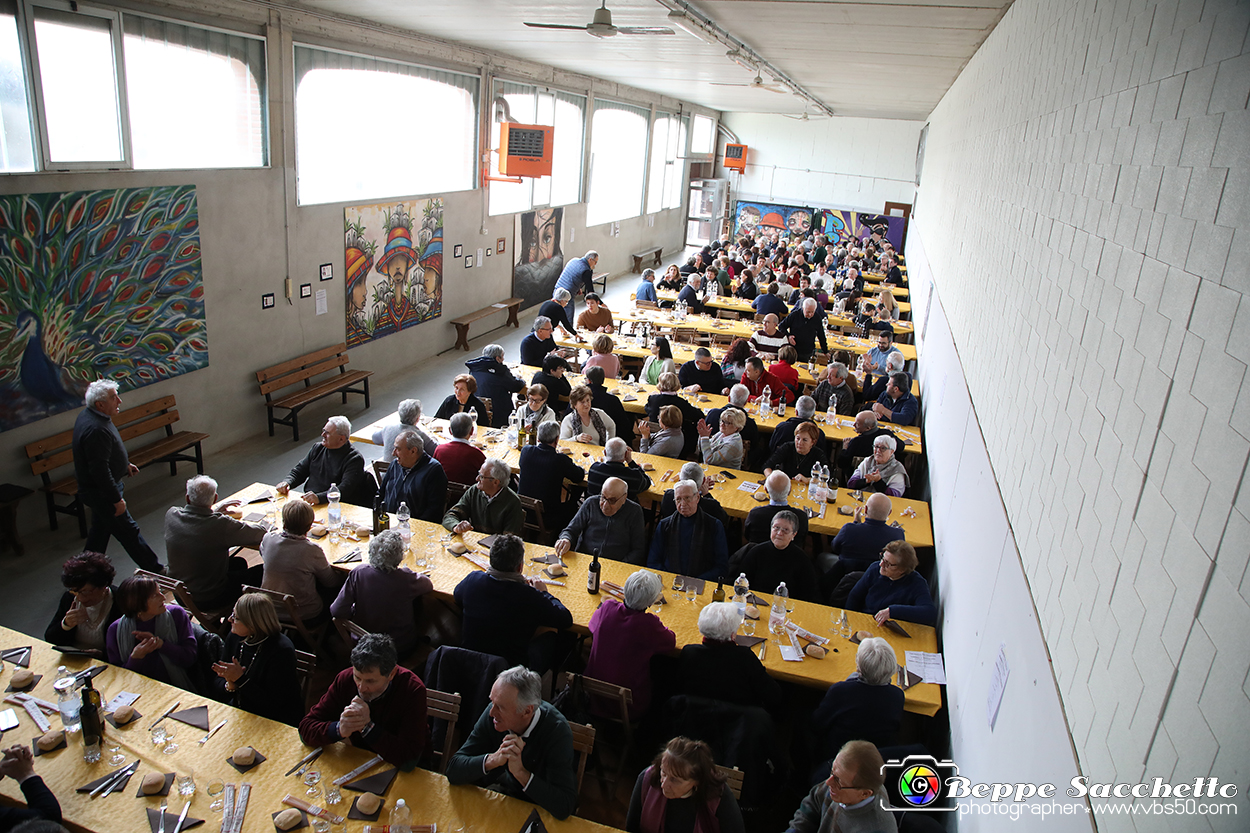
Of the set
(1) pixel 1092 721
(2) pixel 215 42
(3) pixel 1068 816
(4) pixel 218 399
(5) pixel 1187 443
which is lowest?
(4) pixel 218 399

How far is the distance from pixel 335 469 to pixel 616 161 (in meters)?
16.6

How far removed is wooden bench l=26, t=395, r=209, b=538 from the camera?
22.9 feet

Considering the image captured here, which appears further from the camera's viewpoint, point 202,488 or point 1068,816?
point 202,488

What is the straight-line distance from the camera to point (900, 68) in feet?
36.2

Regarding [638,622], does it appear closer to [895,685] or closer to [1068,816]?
[895,685]

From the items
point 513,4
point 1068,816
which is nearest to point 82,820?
point 1068,816

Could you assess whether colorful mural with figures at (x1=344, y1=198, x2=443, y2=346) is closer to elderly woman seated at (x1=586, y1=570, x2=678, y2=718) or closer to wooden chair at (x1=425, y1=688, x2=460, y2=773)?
elderly woman seated at (x1=586, y1=570, x2=678, y2=718)

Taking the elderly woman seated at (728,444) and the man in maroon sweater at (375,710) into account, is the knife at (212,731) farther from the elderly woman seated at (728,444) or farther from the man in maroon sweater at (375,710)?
the elderly woman seated at (728,444)

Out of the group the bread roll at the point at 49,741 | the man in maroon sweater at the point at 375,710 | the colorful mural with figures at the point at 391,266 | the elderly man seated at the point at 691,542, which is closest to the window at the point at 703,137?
the colorful mural with figures at the point at 391,266

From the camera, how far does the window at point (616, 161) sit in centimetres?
1972

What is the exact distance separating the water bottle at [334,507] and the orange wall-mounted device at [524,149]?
320 inches

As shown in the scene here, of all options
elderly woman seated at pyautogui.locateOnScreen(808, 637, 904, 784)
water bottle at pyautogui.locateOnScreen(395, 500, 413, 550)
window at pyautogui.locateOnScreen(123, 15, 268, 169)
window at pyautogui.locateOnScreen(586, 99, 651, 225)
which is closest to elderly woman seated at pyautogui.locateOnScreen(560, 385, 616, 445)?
water bottle at pyautogui.locateOnScreen(395, 500, 413, 550)

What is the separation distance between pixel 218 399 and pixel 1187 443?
30.2ft

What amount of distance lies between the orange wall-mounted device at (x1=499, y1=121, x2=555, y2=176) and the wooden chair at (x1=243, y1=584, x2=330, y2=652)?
30.2 feet
